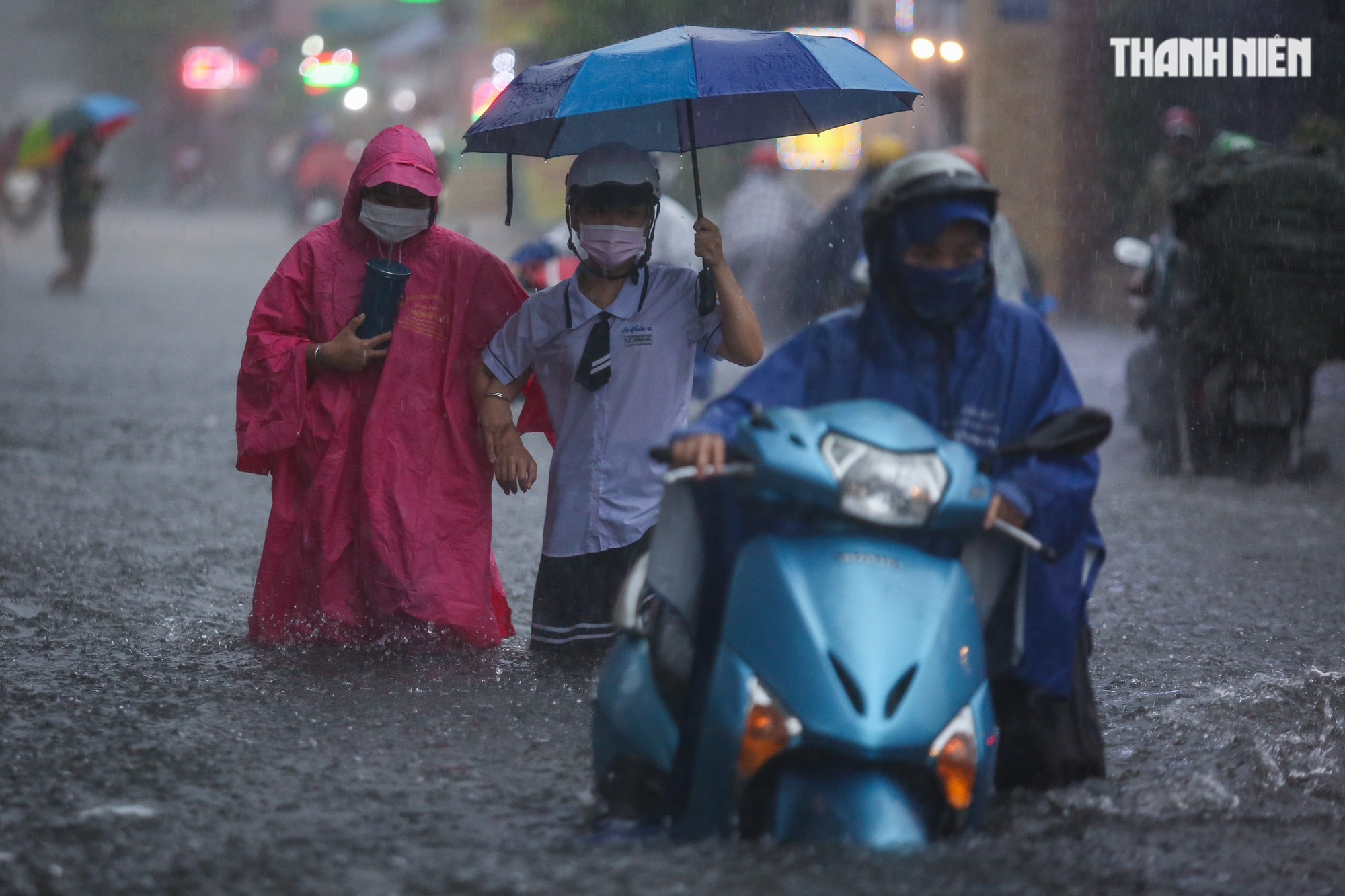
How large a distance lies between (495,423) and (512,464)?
0.13 meters

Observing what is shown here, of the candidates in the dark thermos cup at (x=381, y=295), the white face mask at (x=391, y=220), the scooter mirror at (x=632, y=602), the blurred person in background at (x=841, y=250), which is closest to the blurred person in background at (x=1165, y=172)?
the blurred person in background at (x=841, y=250)

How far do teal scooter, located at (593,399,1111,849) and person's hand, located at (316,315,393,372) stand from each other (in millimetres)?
2139

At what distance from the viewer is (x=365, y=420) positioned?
223 inches

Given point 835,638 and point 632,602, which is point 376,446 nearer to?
point 632,602

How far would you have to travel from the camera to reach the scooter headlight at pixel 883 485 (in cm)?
329

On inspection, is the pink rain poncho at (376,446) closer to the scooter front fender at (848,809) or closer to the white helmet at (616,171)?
the white helmet at (616,171)

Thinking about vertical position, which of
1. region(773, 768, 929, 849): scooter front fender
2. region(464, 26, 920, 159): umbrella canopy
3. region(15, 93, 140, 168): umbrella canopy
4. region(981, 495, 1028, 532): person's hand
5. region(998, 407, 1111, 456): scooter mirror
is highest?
region(15, 93, 140, 168): umbrella canopy

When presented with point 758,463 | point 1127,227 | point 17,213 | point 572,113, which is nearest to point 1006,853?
point 758,463

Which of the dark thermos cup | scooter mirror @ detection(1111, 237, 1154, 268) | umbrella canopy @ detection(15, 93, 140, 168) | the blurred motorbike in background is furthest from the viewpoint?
umbrella canopy @ detection(15, 93, 140, 168)

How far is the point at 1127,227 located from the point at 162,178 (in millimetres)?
42158

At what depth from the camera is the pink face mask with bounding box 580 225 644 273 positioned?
513 cm

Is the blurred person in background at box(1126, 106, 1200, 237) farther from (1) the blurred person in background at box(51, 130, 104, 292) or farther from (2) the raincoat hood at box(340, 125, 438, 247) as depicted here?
(1) the blurred person in background at box(51, 130, 104, 292)

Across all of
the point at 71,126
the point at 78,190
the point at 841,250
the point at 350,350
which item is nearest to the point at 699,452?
the point at 350,350

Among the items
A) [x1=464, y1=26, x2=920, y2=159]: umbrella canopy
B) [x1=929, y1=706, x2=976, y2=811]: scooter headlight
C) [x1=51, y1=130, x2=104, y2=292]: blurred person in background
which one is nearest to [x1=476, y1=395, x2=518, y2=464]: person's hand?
[x1=464, y1=26, x2=920, y2=159]: umbrella canopy
